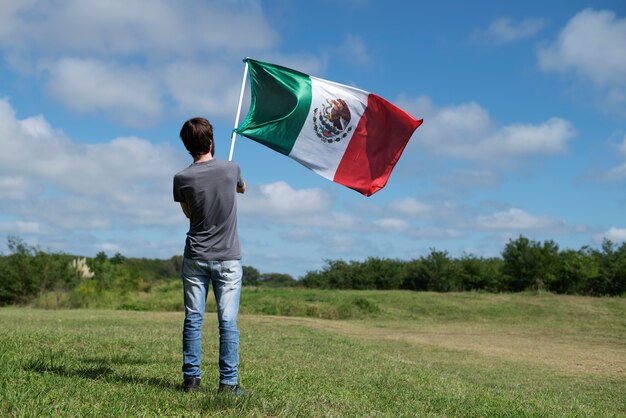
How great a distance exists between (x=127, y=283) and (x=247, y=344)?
21891 mm

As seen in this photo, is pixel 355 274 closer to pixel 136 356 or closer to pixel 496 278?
pixel 496 278

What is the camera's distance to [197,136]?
5.39 m

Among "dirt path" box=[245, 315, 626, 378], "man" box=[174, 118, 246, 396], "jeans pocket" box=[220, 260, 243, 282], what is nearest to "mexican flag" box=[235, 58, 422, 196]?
"man" box=[174, 118, 246, 396]

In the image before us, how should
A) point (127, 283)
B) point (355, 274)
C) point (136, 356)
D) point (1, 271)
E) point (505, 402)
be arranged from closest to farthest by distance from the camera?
point (505, 402)
point (136, 356)
point (1, 271)
point (127, 283)
point (355, 274)

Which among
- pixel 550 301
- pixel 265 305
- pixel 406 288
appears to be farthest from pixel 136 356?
pixel 406 288

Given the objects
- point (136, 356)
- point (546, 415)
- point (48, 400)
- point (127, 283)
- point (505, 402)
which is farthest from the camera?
point (127, 283)

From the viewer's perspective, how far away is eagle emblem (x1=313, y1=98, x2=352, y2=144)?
8.34 meters

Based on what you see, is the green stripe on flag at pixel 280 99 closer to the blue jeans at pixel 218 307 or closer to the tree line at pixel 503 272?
the blue jeans at pixel 218 307

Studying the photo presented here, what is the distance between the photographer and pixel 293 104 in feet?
26.7

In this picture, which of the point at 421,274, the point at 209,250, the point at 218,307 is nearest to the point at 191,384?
the point at 218,307

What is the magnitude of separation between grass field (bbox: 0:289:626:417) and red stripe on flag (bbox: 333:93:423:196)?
240 centimetres

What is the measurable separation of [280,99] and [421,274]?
26.2 metres

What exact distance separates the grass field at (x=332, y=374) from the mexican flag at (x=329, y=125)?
251cm

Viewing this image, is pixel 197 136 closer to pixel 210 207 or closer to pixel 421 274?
pixel 210 207
